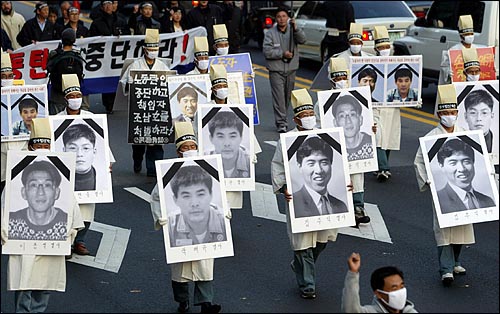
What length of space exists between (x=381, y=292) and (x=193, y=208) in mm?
2310

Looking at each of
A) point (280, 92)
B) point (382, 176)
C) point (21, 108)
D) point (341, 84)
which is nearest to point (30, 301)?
point (21, 108)

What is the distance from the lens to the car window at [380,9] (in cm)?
2155

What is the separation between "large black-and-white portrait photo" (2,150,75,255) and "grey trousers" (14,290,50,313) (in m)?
0.32

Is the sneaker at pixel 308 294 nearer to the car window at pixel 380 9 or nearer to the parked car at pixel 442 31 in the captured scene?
the parked car at pixel 442 31

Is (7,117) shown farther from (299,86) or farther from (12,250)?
(299,86)

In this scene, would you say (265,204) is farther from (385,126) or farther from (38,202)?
(38,202)

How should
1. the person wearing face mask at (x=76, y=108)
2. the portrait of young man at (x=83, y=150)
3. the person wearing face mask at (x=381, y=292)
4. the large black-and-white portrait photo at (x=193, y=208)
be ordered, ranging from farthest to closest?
1. the person wearing face mask at (x=76, y=108)
2. the portrait of young man at (x=83, y=150)
3. the large black-and-white portrait photo at (x=193, y=208)
4. the person wearing face mask at (x=381, y=292)

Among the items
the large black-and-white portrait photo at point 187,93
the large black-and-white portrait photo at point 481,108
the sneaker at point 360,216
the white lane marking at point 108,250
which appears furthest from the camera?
the large black-and-white portrait photo at point 187,93

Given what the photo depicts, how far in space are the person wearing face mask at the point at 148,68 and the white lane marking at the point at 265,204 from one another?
4.58 ft

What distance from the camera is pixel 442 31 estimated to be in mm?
18609

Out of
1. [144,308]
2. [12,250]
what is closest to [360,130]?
[144,308]

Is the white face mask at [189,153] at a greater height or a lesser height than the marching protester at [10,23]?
lesser

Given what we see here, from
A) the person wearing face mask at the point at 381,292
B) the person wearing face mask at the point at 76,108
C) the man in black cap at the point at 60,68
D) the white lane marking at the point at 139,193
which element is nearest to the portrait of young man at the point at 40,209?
the person wearing face mask at the point at 76,108

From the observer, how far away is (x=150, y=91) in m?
14.1
